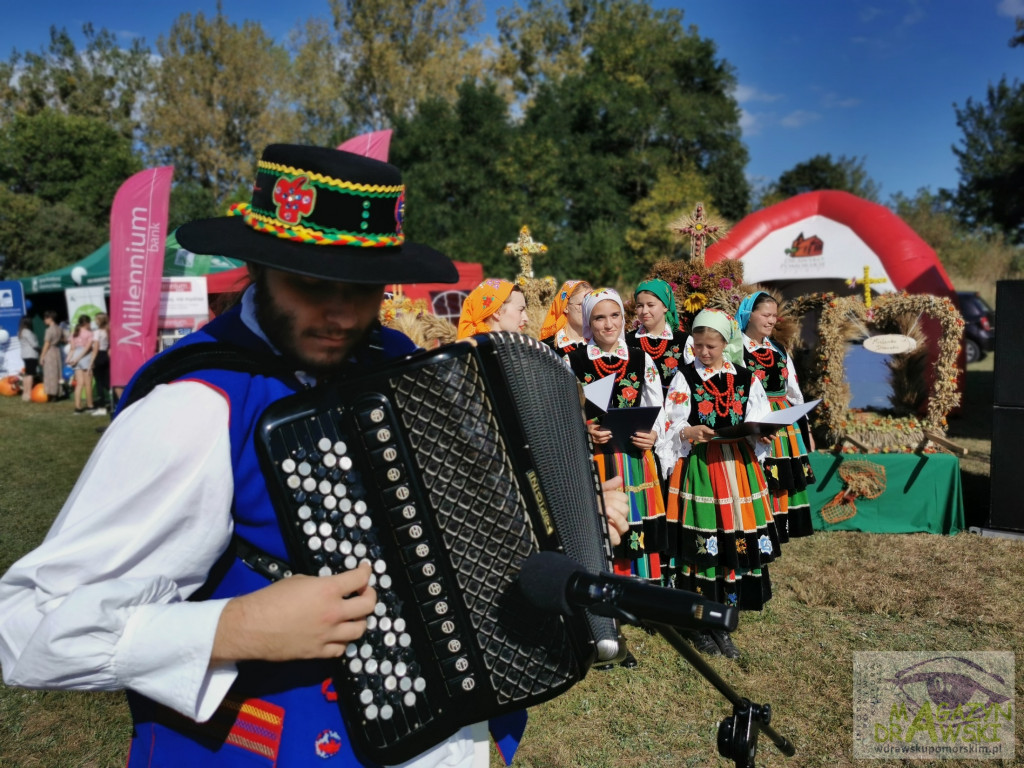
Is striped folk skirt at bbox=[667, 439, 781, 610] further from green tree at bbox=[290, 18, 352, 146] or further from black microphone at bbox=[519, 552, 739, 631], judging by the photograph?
green tree at bbox=[290, 18, 352, 146]

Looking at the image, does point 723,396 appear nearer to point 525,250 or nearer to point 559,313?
point 559,313

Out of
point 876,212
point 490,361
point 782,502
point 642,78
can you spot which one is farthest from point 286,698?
point 642,78

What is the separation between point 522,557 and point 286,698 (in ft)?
1.48

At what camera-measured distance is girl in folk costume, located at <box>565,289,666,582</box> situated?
445 cm

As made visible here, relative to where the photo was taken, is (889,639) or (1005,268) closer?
(889,639)

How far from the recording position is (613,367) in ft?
14.9

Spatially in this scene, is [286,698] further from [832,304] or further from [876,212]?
[876,212]

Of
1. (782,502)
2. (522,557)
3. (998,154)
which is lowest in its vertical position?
(782,502)

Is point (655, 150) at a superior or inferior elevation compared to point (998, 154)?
inferior

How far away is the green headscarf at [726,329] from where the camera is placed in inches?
170

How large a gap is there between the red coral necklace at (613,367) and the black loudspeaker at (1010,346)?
316 centimetres

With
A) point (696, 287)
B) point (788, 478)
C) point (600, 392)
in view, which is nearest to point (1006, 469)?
point (788, 478)

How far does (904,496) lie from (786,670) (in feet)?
9.77

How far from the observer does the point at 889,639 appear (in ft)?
13.7
